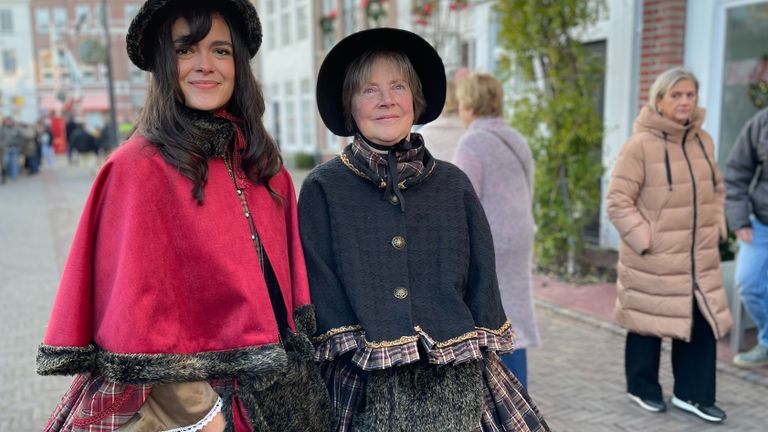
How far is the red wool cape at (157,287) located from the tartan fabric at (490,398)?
321mm

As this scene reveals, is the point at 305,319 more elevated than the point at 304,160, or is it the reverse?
the point at 305,319

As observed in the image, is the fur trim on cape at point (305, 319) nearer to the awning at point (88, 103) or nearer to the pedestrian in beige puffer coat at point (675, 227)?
the pedestrian in beige puffer coat at point (675, 227)

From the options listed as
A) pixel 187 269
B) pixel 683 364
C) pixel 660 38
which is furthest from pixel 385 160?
pixel 660 38

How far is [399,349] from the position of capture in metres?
1.85

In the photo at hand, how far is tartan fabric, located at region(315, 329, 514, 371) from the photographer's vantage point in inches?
72.4

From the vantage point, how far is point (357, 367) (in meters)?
1.94

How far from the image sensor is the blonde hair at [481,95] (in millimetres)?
3555

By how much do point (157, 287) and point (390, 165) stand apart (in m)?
0.78

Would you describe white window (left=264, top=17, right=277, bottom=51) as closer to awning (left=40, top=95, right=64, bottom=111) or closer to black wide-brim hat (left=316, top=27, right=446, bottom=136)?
black wide-brim hat (left=316, top=27, right=446, bottom=136)

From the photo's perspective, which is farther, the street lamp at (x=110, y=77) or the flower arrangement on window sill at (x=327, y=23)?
the street lamp at (x=110, y=77)

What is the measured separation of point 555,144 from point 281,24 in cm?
1686

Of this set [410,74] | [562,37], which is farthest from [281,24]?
[410,74]

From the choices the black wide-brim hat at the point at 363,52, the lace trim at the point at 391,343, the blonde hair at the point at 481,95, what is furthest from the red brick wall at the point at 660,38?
the lace trim at the point at 391,343

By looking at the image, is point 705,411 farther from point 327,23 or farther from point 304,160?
point 304,160
